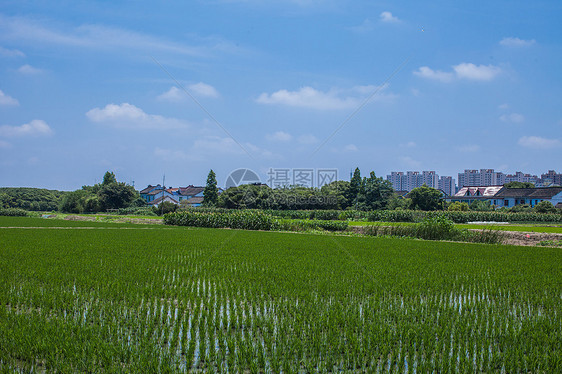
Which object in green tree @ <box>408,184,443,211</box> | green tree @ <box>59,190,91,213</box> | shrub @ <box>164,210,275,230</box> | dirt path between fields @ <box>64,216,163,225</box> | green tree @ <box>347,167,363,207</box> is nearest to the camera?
shrub @ <box>164,210,275,230</box>

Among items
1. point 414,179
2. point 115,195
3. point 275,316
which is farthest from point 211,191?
point 414,179

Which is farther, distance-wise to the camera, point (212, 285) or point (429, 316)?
point (212, 285)

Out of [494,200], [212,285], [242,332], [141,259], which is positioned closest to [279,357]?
[242,332]

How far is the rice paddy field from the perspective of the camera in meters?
5.11

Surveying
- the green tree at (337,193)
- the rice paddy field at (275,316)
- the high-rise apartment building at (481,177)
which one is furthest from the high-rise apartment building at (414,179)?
the rice paddy field at (275,316)

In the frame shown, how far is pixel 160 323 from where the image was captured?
6.52 metres

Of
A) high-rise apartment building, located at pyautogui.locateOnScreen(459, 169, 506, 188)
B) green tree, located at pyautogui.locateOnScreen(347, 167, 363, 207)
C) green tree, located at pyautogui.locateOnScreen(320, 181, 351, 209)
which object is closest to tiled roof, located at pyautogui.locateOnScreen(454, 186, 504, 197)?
green tree, located at pyautogui.locateOnScreen(347, 167, 363, 207)

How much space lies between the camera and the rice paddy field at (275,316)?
5.11 m

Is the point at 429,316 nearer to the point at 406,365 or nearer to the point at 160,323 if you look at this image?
the point at 406,365

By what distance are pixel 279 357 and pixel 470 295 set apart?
5650mm

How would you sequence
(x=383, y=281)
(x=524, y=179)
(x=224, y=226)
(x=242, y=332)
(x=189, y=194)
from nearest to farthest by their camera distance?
(x=242, y=332) → (x=383, y=281) → (x=224, y=226) → (x=189, y=194) → (x=524, y=179)

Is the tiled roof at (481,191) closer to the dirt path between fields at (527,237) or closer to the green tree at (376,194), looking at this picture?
the green tree at (376,194)

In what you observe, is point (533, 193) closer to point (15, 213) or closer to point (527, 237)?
point (527, 237)

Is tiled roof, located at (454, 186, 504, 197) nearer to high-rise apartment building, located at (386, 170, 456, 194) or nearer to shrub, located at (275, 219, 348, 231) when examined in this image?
shrub, located at (275, 219, 348, 231)
